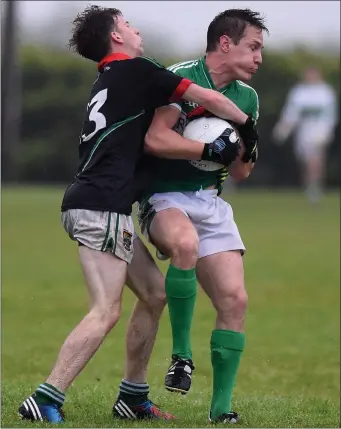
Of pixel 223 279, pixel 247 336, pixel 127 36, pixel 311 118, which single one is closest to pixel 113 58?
pixel 127 36

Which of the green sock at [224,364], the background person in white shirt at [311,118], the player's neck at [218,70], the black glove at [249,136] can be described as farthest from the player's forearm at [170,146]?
the background person in white shirt at [311,118]

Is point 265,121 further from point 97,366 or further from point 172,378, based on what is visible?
point 172,378

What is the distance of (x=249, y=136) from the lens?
5.49m

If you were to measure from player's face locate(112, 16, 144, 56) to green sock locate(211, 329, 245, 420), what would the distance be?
1390mm

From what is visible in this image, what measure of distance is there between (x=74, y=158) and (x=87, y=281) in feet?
81.0

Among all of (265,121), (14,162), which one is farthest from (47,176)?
(265,121)

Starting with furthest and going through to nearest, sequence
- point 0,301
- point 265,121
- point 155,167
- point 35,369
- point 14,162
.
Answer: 1. point 14,162
2. point 265,121
3. point 0,301
4. point 35,369
5. point 155,167

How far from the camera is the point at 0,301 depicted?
9.60 meters

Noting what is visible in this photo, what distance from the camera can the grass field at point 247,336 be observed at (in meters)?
5.96

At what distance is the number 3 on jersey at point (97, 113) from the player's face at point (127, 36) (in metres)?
0.30

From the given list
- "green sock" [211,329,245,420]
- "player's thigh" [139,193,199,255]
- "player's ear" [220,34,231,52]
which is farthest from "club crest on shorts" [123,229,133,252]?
"player's ear" [220,34,231,52]

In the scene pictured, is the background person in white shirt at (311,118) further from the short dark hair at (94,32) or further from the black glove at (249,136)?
the short dark hair at (94,32)

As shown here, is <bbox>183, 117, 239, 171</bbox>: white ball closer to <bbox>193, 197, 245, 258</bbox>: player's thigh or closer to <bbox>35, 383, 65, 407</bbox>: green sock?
<bbox>193, 197, 245, 258</bbox>: player's thigh

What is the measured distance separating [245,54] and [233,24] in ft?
0.51
